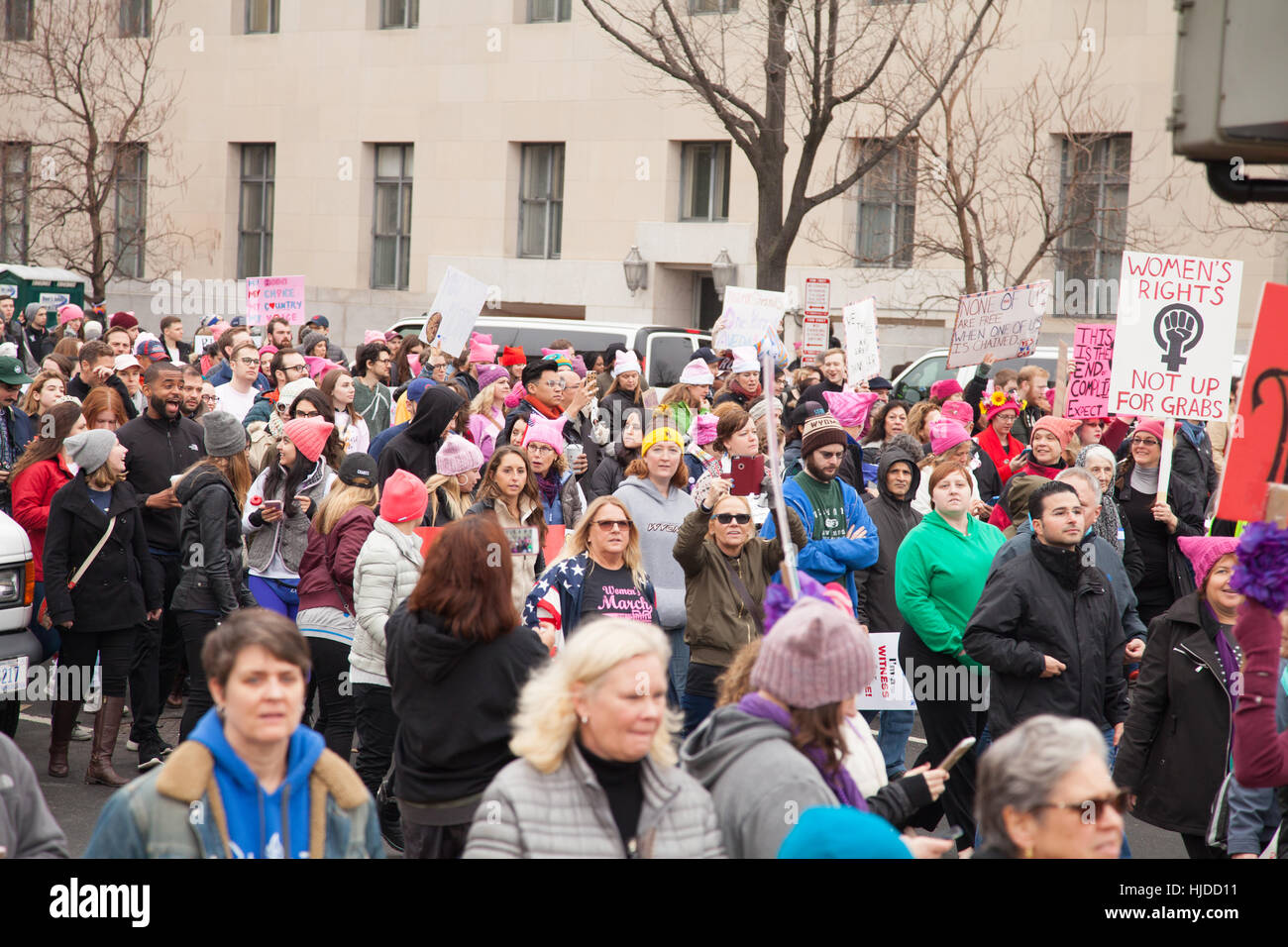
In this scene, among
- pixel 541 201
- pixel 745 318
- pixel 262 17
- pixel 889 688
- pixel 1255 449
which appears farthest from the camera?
pixel 262 17

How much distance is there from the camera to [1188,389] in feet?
31.7

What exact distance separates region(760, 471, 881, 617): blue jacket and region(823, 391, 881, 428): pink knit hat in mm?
5166

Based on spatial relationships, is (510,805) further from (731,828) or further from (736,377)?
(736,377)

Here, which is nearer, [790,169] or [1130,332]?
[1130,332]

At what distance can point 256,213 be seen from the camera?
3938 centimetres

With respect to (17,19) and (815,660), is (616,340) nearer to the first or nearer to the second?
(815,660)

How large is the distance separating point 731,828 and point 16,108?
40.9m

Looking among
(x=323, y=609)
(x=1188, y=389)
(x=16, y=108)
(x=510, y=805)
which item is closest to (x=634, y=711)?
(x=510, y=805)

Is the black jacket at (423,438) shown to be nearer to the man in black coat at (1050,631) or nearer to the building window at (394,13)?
the man in black coat at (1050,631)

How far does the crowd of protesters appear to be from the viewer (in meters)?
3.60

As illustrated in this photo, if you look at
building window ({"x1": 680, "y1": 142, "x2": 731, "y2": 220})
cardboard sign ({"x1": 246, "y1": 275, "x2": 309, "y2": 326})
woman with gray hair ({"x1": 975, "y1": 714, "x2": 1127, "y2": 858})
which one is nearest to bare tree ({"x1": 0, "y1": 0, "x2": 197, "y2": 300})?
building window ({"x1": 680, "y1": 142, "x2": 731, "y2": 220})

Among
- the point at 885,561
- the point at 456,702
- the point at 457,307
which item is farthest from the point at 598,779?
the point at 457,307

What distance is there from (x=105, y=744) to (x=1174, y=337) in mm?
7012

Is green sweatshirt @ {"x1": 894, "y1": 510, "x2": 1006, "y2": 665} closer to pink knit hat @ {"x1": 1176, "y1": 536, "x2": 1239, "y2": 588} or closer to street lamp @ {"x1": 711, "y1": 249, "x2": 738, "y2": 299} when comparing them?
pink knit hat @ {"x1": 1176, "y1": 536, "x2": 1239, "y2": 588}
